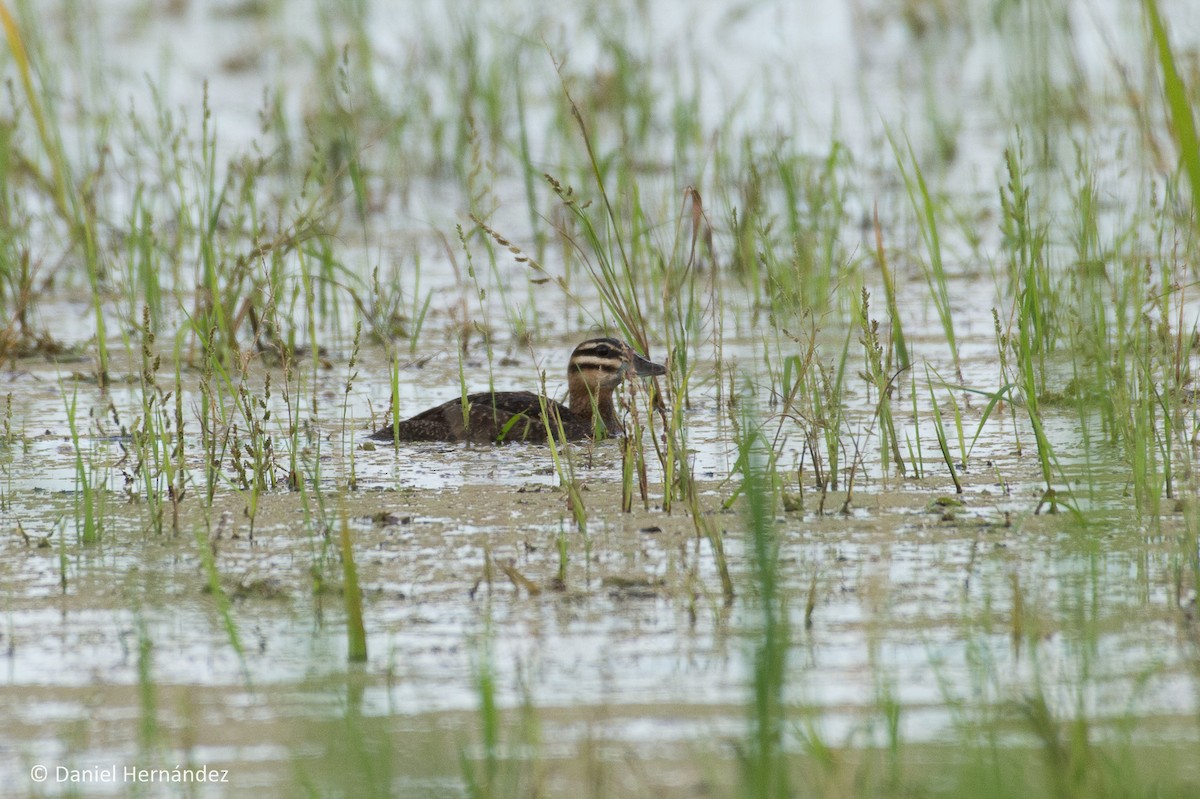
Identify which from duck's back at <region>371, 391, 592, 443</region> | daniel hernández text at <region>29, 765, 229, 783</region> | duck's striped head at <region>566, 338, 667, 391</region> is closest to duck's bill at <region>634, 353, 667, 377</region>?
duck's striped head at <region>566, 338, 667, 391</region>

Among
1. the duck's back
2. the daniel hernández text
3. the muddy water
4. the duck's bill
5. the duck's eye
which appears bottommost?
the daniel hernández text

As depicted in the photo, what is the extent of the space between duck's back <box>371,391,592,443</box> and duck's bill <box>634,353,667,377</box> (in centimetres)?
33

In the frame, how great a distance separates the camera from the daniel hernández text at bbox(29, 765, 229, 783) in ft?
10.4

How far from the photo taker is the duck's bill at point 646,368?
227 inches

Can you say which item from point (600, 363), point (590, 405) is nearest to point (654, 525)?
point (600, 363)

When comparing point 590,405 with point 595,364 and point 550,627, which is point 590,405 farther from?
point 550,627

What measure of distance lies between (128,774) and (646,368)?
3185mm

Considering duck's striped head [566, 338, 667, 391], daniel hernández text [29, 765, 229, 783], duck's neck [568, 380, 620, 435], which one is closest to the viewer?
daniel hernández text [29, 765, 229, 783]

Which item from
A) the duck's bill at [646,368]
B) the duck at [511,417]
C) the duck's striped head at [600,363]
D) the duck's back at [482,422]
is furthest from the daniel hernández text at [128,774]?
the duck's striped head at [600,363]

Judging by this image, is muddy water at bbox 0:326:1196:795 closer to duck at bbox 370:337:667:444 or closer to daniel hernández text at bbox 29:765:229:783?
daniel hernández text at bbox 29:765:229:783

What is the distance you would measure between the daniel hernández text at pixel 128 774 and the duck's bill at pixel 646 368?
8.12 feet

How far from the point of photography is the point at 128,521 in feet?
16.3

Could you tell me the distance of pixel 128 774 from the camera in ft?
10.5

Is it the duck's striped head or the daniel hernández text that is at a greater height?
the duck's striped head
